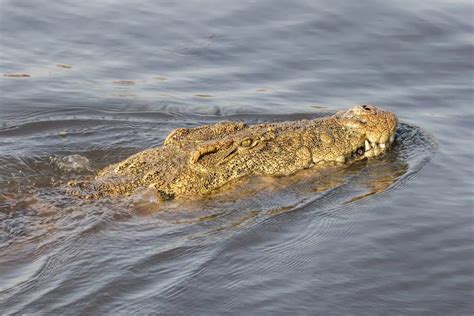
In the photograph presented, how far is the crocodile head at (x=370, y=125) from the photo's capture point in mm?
8617

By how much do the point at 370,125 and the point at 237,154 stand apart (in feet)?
4.92

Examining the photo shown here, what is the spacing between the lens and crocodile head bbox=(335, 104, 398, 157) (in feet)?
28.3

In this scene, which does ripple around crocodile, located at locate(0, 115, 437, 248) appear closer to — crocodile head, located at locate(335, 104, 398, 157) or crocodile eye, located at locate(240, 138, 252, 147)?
crocodile head, located at locate(335, 104, 398, 157)

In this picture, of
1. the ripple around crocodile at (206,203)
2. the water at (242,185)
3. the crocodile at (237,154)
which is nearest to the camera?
the water at (242,185)

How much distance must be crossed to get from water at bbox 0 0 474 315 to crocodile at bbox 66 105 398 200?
6.6 inches

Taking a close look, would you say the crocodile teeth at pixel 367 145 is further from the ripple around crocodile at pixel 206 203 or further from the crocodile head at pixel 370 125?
the ripple around crocodile at pixel 206 203

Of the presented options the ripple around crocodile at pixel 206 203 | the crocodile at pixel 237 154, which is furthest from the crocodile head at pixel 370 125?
the ripple around crocodile at pixel 206 203

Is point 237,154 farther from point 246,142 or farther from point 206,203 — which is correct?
point 206,203

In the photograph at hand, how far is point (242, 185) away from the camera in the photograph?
26.3 feet

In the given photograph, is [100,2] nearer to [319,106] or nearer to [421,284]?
[319,106]

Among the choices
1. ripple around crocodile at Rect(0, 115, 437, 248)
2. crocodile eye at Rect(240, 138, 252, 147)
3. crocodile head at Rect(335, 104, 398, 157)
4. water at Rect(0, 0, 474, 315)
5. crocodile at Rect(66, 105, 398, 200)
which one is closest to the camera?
water at Rect(0, 0, 474, 315)

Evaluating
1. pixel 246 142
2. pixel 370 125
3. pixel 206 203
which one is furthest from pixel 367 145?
pixel 206 203

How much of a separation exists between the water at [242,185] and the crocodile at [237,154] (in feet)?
0.55

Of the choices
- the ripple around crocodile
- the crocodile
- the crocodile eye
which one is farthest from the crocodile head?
the crocodile eye
